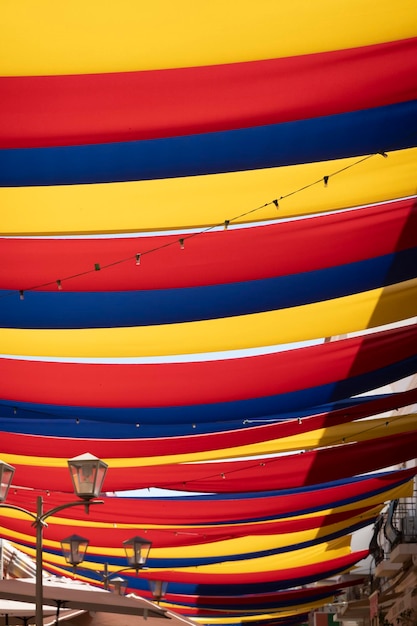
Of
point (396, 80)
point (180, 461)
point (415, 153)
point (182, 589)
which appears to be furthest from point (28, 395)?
point (182, 589)

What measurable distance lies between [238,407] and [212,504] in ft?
9.62

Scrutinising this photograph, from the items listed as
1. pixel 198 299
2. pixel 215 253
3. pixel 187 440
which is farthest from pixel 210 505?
pixel 215 253

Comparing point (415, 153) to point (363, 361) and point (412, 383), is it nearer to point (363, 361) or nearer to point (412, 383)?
point (363, 361)

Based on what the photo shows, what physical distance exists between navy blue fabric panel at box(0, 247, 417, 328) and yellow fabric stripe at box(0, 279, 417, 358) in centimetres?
36

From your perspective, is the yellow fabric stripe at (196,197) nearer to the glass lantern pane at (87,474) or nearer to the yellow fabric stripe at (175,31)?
the yellow fabric stripe at (175,31)

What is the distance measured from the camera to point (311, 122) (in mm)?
3951

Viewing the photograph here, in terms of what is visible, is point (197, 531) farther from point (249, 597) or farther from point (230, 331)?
point (249, 597)

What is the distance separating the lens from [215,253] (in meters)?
4.94

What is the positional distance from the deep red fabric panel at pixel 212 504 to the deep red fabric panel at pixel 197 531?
43cm

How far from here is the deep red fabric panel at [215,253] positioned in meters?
4.86

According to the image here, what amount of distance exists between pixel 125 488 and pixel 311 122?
486 centimetres

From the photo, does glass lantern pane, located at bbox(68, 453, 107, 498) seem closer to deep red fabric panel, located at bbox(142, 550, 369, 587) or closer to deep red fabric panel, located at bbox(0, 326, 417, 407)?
deep red fabric panel, located at bbox(0, 326, 417, 407)

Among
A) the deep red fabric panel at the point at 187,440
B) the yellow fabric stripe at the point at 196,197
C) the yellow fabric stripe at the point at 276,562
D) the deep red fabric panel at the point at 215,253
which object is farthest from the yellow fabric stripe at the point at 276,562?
the yellow fabric stripe at the point at 196,197

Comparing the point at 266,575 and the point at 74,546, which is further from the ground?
the point at 266,575
